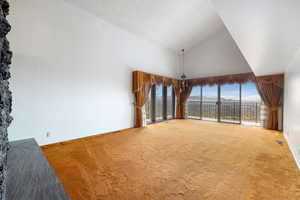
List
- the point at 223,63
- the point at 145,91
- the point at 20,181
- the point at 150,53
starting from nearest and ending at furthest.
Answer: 1. the point at 20,181
2. the point at 145,91
3. the point at 150,53
4. the point at 223,63

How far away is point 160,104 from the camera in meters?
6.37

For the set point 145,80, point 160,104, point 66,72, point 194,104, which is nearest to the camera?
point 66,72

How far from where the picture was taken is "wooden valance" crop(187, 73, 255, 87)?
5.25 metres

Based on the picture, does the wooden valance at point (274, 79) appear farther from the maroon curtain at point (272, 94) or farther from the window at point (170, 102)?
the window at point (170, 102)

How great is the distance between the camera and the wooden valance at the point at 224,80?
5.25 m

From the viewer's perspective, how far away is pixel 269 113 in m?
4.79

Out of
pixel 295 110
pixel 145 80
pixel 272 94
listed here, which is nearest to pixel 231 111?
pixel 272 94

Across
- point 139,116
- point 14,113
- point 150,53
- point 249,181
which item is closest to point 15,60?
point 14,113

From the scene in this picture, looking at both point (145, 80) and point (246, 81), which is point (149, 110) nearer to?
point (145, 80)

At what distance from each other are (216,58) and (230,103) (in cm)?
230

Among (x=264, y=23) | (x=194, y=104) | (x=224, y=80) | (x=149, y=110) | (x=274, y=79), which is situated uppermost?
(x=264, y=23)

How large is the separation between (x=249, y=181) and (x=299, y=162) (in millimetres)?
1090

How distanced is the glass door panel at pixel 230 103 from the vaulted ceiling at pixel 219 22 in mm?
1410

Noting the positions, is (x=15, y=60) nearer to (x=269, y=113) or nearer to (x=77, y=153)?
(x=77, y=153)
